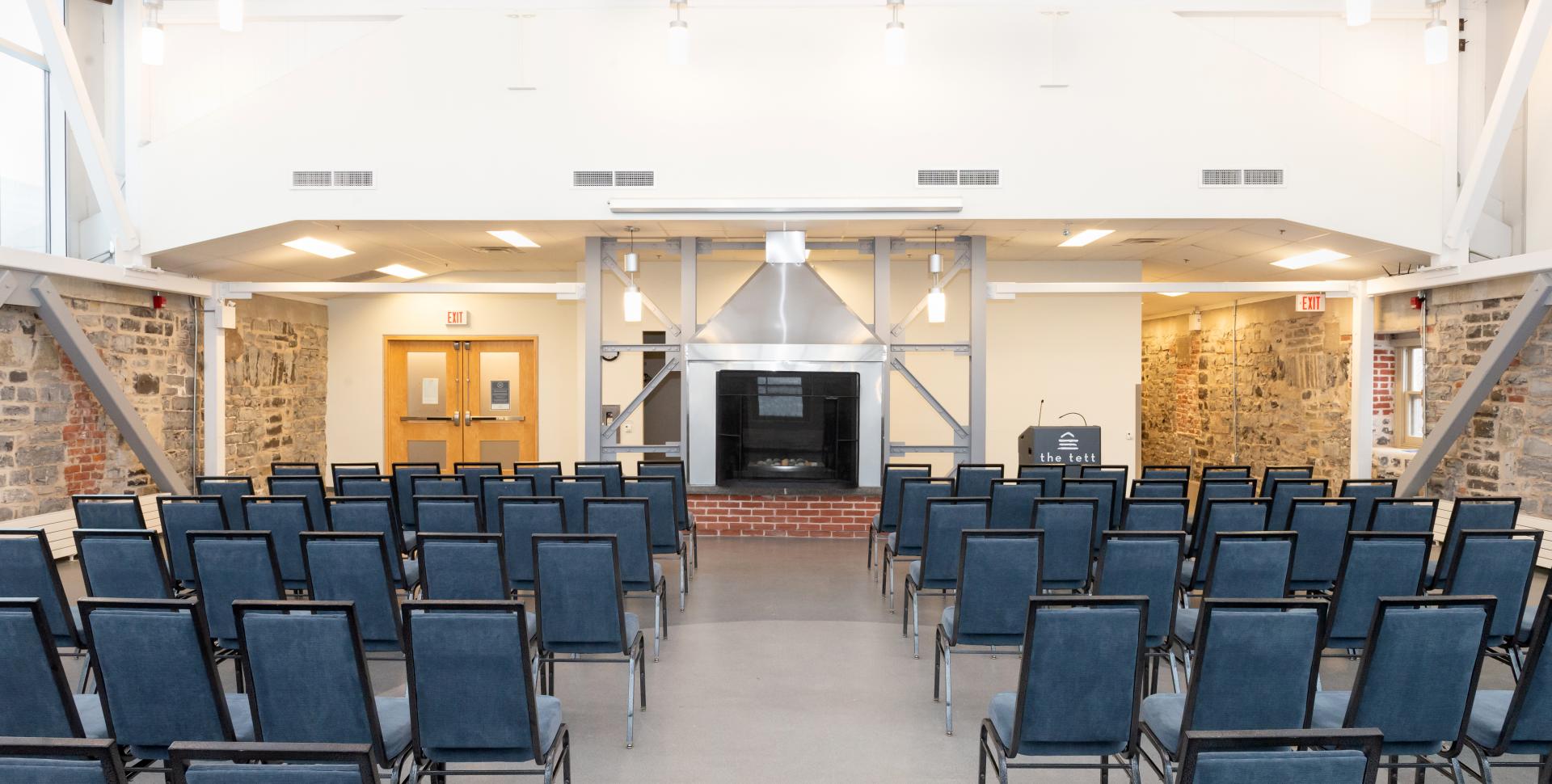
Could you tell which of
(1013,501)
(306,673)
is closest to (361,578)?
(306,673)

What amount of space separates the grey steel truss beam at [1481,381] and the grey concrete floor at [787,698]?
376 centimetres

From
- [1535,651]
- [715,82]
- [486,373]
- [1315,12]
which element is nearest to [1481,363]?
[1315,12]

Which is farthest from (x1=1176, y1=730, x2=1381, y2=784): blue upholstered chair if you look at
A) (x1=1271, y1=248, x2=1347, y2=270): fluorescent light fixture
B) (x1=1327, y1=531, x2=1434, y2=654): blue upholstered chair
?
(x1=1271, y1=248, x2=1347, y2=270): fluorescent light fixture

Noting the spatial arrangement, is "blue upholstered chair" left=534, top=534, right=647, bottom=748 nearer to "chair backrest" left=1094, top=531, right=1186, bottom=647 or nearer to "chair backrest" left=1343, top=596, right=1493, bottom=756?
"chair backrest" left=1094, top=531, right=1186, bottom=647

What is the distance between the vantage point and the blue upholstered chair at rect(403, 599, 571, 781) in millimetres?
2629

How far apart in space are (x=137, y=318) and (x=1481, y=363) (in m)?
11.8

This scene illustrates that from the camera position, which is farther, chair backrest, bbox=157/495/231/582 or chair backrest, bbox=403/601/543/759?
chair backrest, bbox=157/495/231/582

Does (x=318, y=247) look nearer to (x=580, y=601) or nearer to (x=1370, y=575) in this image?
(x=580, y=601)

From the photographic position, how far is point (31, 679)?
2584 millimetres

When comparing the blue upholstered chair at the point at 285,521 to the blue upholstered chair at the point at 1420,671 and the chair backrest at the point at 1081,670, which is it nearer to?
the chair backrest at the point at 1081,670

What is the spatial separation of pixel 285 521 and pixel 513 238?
4.79 metres

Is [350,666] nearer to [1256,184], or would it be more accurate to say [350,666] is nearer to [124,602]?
[124,602]

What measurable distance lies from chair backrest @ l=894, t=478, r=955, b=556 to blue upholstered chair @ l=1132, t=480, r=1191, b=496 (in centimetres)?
132

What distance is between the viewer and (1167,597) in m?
3.86
